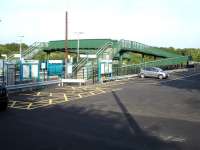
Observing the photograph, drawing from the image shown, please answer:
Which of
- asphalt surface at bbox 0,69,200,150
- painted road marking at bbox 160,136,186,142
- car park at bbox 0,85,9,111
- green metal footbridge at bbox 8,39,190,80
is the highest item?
green metal footbridge at bbox 8,39,190,80

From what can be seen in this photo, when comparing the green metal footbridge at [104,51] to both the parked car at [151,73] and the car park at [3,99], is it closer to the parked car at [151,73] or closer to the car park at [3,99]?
the parked car at [151,73]

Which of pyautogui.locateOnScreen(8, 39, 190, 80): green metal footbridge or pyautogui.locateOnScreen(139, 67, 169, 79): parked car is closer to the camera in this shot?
pyautogui.locateOnScreen(8, 39, 190, 80): green metal footbridge

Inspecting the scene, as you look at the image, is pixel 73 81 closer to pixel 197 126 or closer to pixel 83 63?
pixel 83 63

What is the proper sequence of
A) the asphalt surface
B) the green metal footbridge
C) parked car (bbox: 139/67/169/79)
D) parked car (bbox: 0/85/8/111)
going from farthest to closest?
parked car (bbox: 139/67/169/79)
the green metal footbridge
parked car (bbox: 0/85/8/111)
the asphalt surface

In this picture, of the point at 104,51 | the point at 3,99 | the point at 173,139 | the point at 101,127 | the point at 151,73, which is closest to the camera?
the point at 173,139

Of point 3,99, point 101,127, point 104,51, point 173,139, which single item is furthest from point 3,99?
point 104,51

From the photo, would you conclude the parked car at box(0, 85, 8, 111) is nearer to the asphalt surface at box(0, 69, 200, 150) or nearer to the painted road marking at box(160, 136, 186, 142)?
the asphalt surface at box(0, 69, 200, 150)

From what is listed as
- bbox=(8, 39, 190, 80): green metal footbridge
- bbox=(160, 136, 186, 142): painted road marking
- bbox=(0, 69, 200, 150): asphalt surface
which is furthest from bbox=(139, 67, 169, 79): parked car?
bbox=(160, 136, 186, 142): painted road marking

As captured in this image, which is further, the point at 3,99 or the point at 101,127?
the point at 3,99

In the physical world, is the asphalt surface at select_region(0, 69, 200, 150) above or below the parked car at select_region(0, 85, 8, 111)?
below

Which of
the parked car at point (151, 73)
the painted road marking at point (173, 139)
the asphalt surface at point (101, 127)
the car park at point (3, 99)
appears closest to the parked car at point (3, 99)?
the car park at point (3, 99)

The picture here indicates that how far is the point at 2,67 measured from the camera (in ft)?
82.0

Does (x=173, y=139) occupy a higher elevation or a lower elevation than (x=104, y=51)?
lower

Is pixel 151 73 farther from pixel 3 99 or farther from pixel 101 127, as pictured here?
pixel 101 127
